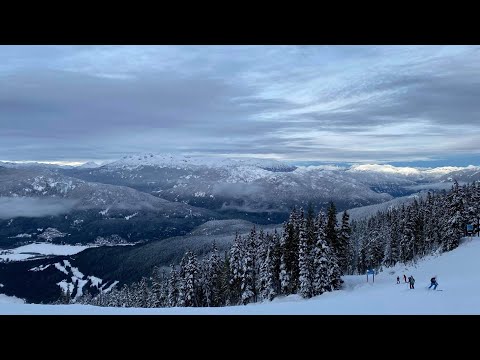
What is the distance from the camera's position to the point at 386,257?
7850 centimetres

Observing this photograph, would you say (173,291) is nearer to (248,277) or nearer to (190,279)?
(190,279)

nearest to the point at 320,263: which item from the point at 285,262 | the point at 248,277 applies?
the point at 285,262

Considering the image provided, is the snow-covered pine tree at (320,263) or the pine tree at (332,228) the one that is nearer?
the snow-covered pine tree at (320,263)

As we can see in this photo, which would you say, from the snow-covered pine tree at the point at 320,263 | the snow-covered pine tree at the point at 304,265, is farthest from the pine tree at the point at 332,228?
the snow-covered pine tree at the point at 320,263

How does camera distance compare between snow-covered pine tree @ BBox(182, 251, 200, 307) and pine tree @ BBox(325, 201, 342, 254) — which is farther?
snow-covered pine tree @ BBox(182, 251, 200, 307)

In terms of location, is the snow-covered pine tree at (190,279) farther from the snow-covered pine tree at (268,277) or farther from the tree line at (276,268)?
the snow-covered pine tree at (268,277)

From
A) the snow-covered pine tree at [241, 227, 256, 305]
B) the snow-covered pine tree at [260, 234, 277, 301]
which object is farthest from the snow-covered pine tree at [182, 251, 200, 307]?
the snow-covered pine tree at [260, 234, 277, 301]

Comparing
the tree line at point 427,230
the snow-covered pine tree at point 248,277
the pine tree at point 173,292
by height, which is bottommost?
the pine tree at point 173,292

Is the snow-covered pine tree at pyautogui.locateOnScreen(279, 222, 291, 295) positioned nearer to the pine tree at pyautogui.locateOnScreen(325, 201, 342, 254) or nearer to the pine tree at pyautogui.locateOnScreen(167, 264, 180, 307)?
the pine tree at pyautogui.locateOnScreen(325, 201, 342, 254)

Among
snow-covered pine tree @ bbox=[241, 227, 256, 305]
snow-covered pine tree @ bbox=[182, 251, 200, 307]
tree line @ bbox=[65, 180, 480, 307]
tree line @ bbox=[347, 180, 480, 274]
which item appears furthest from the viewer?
tree line @ bbox=[347, 180, 480, 274]
